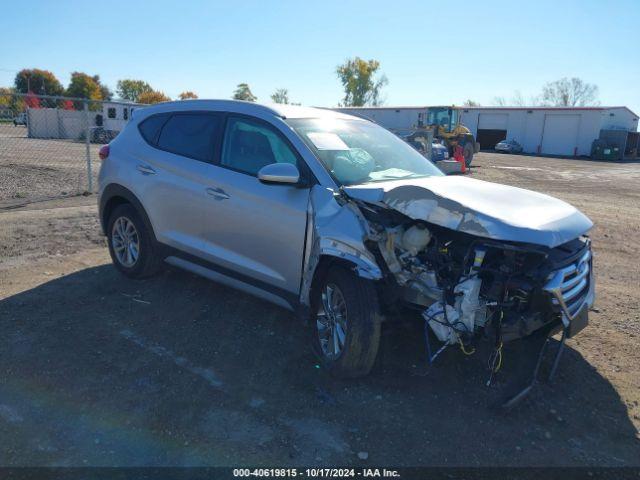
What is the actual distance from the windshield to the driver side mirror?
29 cm

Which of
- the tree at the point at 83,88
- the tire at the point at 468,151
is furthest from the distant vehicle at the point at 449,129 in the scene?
the tree at the point at 83,88

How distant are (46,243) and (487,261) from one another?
595 cm

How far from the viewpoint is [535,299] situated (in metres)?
3.12

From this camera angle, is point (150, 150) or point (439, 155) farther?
point (439, 155)

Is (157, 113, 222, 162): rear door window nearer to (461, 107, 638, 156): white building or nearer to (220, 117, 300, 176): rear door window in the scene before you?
(220, 117, 300, 176): rear door window

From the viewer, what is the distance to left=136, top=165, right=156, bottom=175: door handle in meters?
4.98

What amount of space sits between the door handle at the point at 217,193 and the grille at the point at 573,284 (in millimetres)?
2591

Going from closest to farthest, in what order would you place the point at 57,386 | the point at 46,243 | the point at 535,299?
the point at 535,299, the point at 57,386, the point at 46,243

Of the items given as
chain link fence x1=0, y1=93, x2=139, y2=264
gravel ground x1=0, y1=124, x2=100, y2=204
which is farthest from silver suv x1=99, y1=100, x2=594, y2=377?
gravel ground x1=0, y1=124, x2=100, y2=204

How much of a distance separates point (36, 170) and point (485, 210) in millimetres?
15076

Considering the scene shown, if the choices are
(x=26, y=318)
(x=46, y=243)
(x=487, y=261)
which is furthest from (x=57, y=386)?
(x=46, y=243)

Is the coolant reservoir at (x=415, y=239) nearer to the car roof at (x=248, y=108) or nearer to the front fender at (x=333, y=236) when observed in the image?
the front fender at (x=333, y=236)

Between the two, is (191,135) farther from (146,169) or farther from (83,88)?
(83,88)

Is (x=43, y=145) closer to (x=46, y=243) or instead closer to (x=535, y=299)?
(x=46, y=243)
